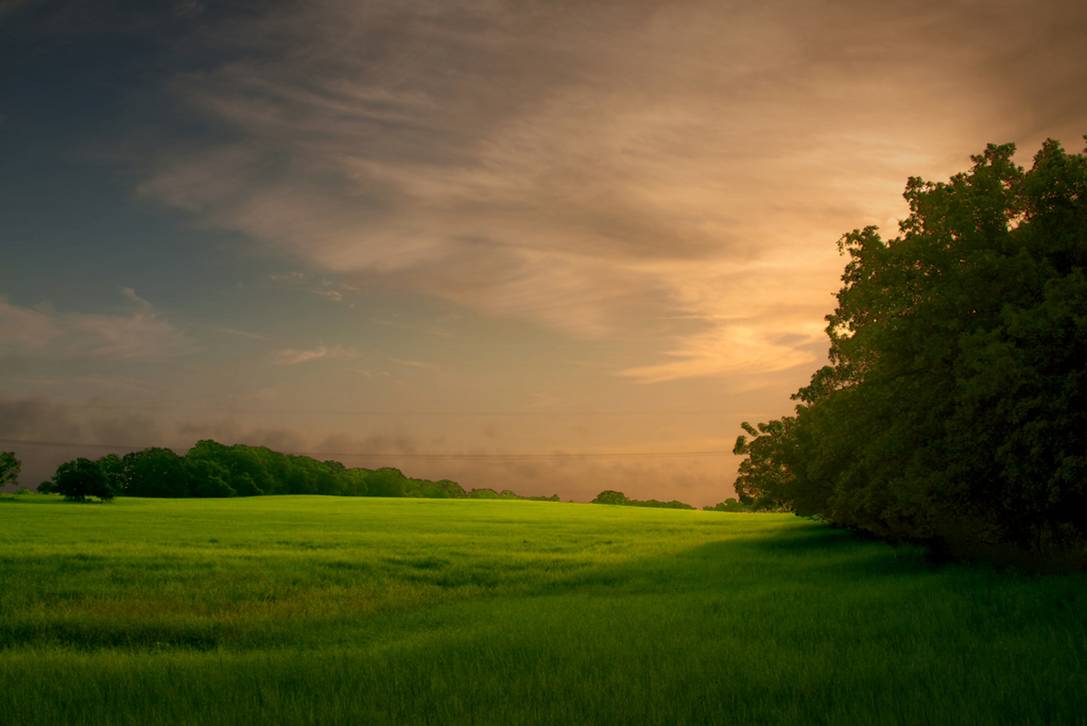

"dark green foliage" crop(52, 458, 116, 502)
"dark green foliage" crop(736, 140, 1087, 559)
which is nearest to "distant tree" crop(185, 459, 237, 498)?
"dark green foliage" crop(52, 458, 116, 502)

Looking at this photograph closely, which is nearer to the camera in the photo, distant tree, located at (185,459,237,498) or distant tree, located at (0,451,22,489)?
distant tree, located at (0,451,22,489)

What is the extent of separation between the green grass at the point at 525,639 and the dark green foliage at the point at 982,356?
2.30 meters

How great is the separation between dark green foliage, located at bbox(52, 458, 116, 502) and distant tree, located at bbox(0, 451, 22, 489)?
18.7m

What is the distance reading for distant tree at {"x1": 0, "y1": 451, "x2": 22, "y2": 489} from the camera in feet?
313

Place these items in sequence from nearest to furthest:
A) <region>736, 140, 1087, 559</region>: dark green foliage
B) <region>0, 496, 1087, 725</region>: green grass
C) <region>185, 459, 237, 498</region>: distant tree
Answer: <region>0, 496, 1087, 725</region>: green grass → <region>736, 140, 1087, 559</region>: dark green foliage → <region>185, 459, 237, 498</region>: distant tree

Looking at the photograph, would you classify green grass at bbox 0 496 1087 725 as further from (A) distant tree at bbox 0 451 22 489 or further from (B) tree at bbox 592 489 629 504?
(B) tree at bbox 592 489 629 504

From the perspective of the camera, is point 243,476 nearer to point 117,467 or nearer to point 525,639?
point 117,467

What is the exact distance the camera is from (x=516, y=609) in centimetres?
1955

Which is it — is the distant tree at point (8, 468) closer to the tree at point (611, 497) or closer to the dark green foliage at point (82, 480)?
the dark green foliage at point (82, 480)

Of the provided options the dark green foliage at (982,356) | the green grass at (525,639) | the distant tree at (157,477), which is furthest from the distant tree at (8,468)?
the dark green foliage at (982,356)

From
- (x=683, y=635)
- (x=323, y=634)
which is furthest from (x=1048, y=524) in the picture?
(x=323, y=634)

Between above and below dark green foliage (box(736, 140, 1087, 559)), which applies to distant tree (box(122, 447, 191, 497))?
below

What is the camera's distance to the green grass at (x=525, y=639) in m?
10.3

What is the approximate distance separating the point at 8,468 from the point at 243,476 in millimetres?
38676
